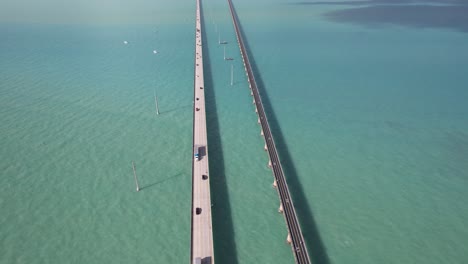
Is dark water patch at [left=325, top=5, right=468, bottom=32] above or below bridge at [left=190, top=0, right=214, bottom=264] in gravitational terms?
above

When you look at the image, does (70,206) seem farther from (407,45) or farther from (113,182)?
(407,45)

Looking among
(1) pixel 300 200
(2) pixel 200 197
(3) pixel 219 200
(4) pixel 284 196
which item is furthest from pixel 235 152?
(1) pixel 300 200

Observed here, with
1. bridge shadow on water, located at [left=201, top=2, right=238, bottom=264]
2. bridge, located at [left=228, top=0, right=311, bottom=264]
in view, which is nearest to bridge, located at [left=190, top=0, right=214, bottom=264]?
bridge shadow on water, located at [left=201, top=2, right=238, bottom=264]

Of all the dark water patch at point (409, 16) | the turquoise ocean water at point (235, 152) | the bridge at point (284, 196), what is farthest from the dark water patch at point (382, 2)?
the bridge at point (284, 196)

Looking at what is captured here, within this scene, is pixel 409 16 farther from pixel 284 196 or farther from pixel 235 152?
pixel 284 196

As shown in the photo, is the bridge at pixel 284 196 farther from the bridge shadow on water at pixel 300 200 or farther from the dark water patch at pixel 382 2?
the dark water patch at pixel 382 2

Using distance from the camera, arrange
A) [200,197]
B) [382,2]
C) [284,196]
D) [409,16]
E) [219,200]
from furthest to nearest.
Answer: [382,2] < [409,16] < [219,200] < [284,196] < [200,197]

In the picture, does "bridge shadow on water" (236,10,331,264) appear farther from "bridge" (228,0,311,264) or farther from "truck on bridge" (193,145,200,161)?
"truck on bridge" (193,145,200,161)
